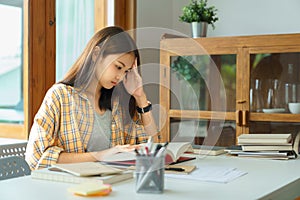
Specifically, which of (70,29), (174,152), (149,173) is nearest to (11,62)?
(70,29)

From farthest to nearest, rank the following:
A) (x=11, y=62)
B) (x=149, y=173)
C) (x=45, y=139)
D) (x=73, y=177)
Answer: (x=11, y=62) < (x=45, y=139) < (x=73, y=177) < (x=149, y=173)

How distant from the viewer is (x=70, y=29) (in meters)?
3.29

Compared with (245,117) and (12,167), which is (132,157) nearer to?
(12,167)

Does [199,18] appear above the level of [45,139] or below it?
above

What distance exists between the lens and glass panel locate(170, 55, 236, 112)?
3.35 m

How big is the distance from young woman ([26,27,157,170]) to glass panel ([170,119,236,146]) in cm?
101

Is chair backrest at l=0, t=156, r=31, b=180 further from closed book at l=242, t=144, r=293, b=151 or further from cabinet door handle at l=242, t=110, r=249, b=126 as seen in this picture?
cabinet door handle at l=242, t=110, r=249, b=126

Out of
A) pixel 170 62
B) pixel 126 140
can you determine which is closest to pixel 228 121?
pixel 170 62

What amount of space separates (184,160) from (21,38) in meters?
1.39

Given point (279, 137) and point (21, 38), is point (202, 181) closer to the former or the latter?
point (279, 137)

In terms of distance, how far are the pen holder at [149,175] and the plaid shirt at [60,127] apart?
2.20 ft

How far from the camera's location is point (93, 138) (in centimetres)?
223

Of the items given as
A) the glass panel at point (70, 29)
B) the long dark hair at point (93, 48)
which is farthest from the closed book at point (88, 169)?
the glass panel at point (70, 29)

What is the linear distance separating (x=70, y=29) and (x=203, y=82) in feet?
3.18
